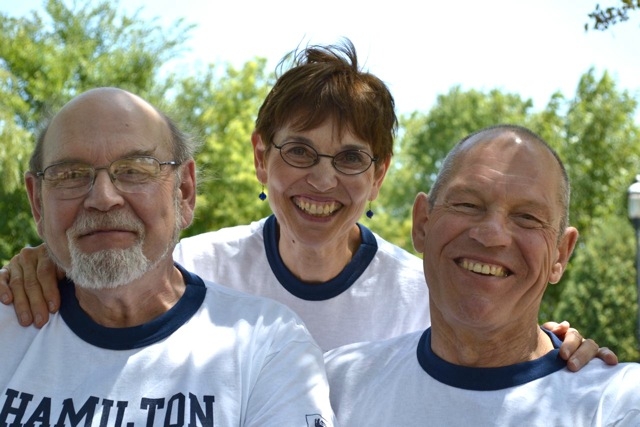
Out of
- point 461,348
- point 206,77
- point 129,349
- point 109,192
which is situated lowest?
point 206,77

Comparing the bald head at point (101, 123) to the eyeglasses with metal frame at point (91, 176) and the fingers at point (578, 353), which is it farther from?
the fingers at point (578, 353)

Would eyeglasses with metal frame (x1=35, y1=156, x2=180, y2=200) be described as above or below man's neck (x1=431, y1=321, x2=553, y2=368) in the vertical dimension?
above

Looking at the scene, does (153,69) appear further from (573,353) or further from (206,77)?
(573,353)

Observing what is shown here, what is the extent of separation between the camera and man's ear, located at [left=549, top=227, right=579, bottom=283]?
3.07m

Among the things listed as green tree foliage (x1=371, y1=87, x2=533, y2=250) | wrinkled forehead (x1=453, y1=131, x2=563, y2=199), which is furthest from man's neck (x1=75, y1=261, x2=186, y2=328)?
green tree foliage (x1=371, y1=87, x2=533, y2=250)

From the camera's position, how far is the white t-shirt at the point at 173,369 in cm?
292

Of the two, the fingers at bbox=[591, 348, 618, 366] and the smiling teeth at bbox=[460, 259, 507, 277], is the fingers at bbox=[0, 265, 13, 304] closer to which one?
the smiling teeth at bbox=[460, 259, 507, 277]

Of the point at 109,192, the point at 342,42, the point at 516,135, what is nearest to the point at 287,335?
the point at 109,192

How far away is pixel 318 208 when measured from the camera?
402 centimetres

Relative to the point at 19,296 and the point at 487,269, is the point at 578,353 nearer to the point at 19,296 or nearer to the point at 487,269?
the point at 487,269

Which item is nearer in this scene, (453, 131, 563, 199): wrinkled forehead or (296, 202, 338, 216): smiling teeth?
(453, 131, 563, 199): wrinkled forehead

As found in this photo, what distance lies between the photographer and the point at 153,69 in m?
22.5

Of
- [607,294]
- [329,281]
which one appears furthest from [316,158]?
[607,294]

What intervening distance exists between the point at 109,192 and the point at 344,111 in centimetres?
123
